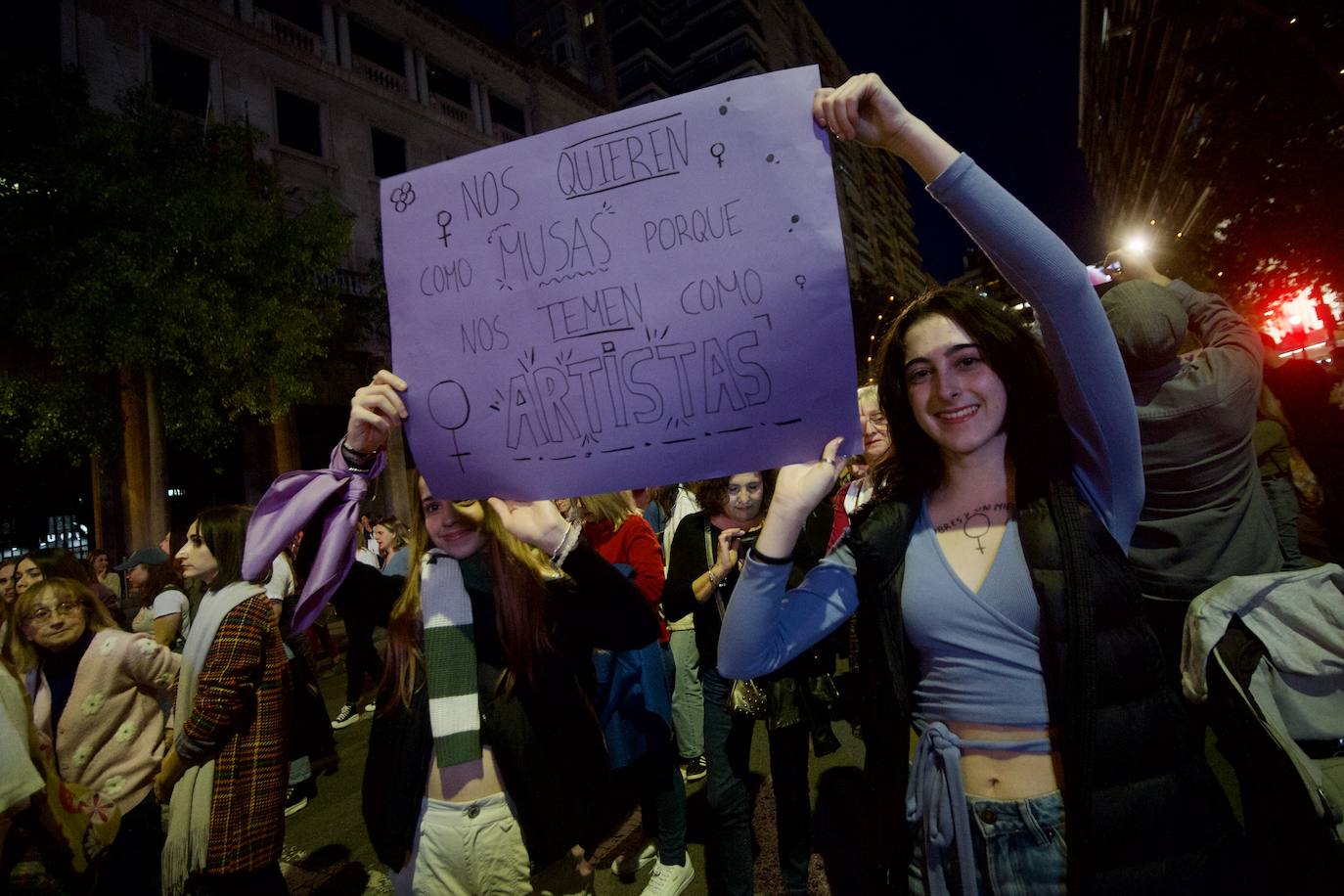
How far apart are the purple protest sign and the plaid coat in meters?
1.54

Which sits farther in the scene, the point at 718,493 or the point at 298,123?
the point at 298,123

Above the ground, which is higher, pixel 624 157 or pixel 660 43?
pixel 660 43

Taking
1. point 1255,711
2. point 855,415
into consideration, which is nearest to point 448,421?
point 855,415

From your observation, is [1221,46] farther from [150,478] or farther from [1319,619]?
[150,478]

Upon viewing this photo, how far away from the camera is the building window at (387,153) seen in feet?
68.7

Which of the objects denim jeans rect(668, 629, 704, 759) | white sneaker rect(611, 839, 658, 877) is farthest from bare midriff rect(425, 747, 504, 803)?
denim jeans rect(668, 629, 704, 759)

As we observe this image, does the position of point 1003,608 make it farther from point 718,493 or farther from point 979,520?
point 718,493

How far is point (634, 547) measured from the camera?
378 cm

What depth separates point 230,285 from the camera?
39.3ft

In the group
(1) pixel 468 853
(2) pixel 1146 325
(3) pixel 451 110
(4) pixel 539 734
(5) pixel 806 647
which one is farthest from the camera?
(3) pixel 451 110

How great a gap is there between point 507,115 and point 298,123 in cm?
948

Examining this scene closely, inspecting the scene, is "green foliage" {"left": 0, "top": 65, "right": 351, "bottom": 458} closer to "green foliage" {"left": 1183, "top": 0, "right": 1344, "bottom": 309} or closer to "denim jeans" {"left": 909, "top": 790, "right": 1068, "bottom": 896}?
"denim jeans" {"left": 909, "top": 790, "right": 1068, "bottom": 896}

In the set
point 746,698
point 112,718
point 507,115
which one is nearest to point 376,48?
point 507,115

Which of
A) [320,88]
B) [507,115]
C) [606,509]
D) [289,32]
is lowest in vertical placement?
[606,509]
